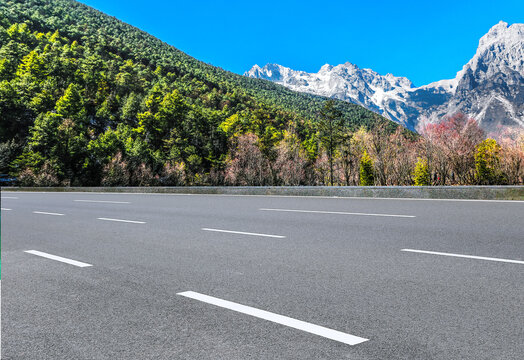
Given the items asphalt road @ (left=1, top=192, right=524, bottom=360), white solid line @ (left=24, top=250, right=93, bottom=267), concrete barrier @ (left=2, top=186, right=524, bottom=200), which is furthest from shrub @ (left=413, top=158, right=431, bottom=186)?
white solid line @ (left=24, top=250, right=93, bottom=267)

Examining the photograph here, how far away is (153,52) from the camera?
139 meters

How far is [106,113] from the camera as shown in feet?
286

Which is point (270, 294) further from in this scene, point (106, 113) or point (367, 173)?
point (106, 113)

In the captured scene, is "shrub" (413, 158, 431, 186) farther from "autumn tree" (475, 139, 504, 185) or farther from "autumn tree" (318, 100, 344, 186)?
"autumn tree" (318, 100, 344, 186)

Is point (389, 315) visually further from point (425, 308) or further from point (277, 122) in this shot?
point (277, 122)

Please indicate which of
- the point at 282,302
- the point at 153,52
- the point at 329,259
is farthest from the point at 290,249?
the point at 153,52

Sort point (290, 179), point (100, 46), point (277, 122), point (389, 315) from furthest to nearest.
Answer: point (100, 46) < point (277, 122) < point (290, 179) < point (389, 315)

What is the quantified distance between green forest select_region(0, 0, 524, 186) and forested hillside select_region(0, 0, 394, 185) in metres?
0.26

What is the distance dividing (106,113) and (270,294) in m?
90.3

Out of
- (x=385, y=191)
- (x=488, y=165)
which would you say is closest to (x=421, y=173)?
(x=488, y=165)

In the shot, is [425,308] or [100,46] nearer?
[425,308]

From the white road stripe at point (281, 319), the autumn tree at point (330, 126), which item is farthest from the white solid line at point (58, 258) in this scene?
the autumn tree at point (330, 126)

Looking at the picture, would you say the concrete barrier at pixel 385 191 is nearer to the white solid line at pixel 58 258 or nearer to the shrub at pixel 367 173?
the shrub at pixel 367 173

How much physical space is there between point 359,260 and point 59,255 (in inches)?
181
